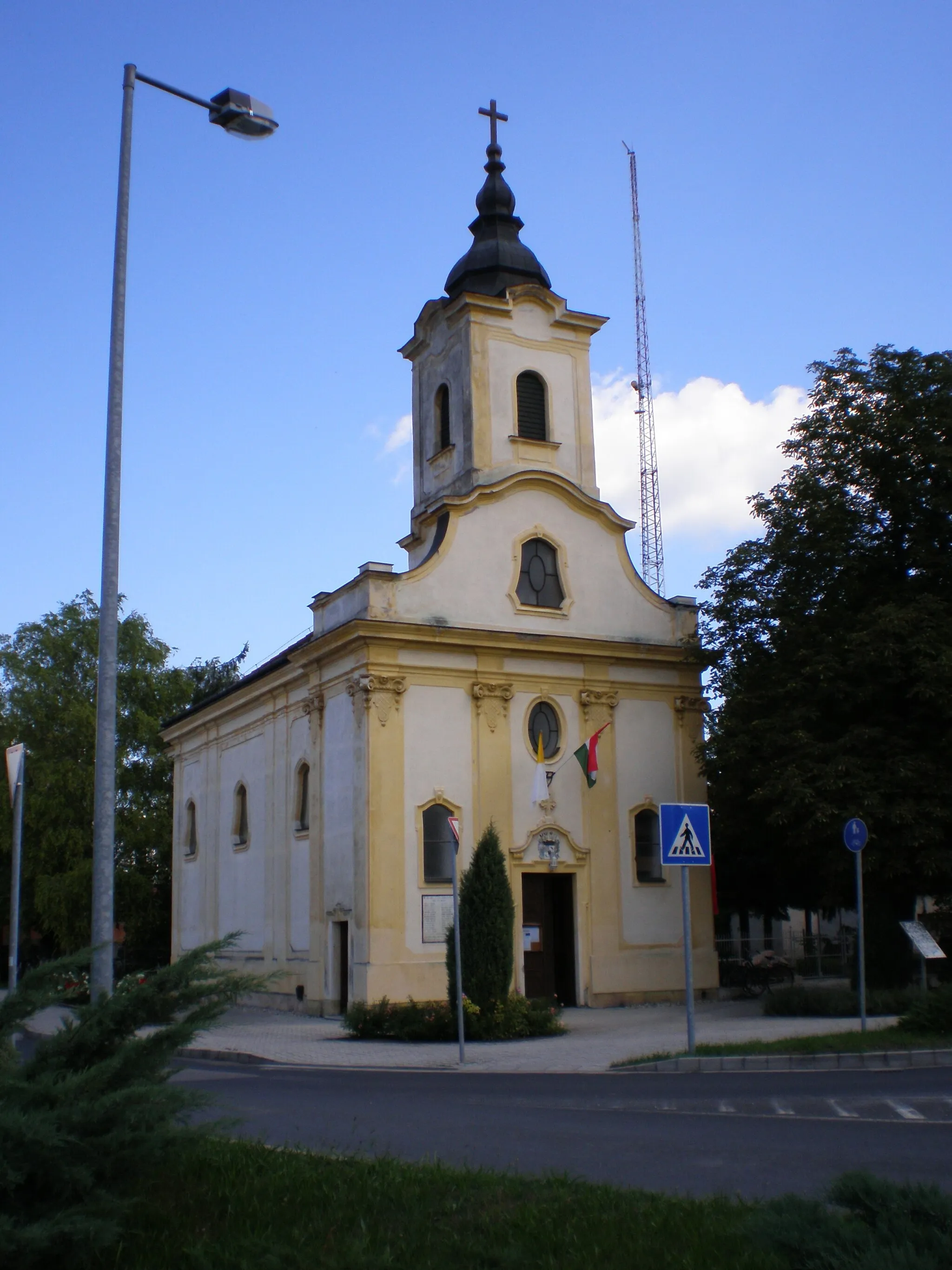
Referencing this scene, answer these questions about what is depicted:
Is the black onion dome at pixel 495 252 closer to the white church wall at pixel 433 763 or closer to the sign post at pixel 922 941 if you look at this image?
the white church wall at pixel 433 763

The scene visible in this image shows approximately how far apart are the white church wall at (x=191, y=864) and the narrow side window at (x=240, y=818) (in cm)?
202

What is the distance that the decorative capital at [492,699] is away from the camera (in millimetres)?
27453

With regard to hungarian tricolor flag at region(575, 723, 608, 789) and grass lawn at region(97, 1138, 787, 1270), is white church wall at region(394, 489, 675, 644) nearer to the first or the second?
hungarian tricolor flag at region(575, 723, 608, 789)

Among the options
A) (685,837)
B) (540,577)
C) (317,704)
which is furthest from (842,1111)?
(540,577)

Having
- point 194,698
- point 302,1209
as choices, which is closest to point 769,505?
point 302,1209

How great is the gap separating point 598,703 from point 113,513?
1826cm

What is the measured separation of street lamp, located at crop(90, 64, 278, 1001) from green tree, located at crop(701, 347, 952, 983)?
14.4 meters

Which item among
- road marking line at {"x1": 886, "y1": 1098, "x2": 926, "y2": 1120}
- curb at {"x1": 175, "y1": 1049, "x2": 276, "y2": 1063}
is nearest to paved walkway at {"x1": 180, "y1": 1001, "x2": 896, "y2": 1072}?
curb at {"x1": 175, "y1": 1049, "x2": 276, "y2": 1063}

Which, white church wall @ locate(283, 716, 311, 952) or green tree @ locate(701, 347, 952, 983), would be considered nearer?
green tree @ locate(701, 347, 952, 983)

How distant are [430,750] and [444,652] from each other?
6.67 ft

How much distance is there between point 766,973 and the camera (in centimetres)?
2956

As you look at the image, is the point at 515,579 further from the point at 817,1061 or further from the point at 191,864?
the point at 817,1061

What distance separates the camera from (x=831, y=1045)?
15.6m

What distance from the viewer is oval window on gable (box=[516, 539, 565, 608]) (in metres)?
29.0
